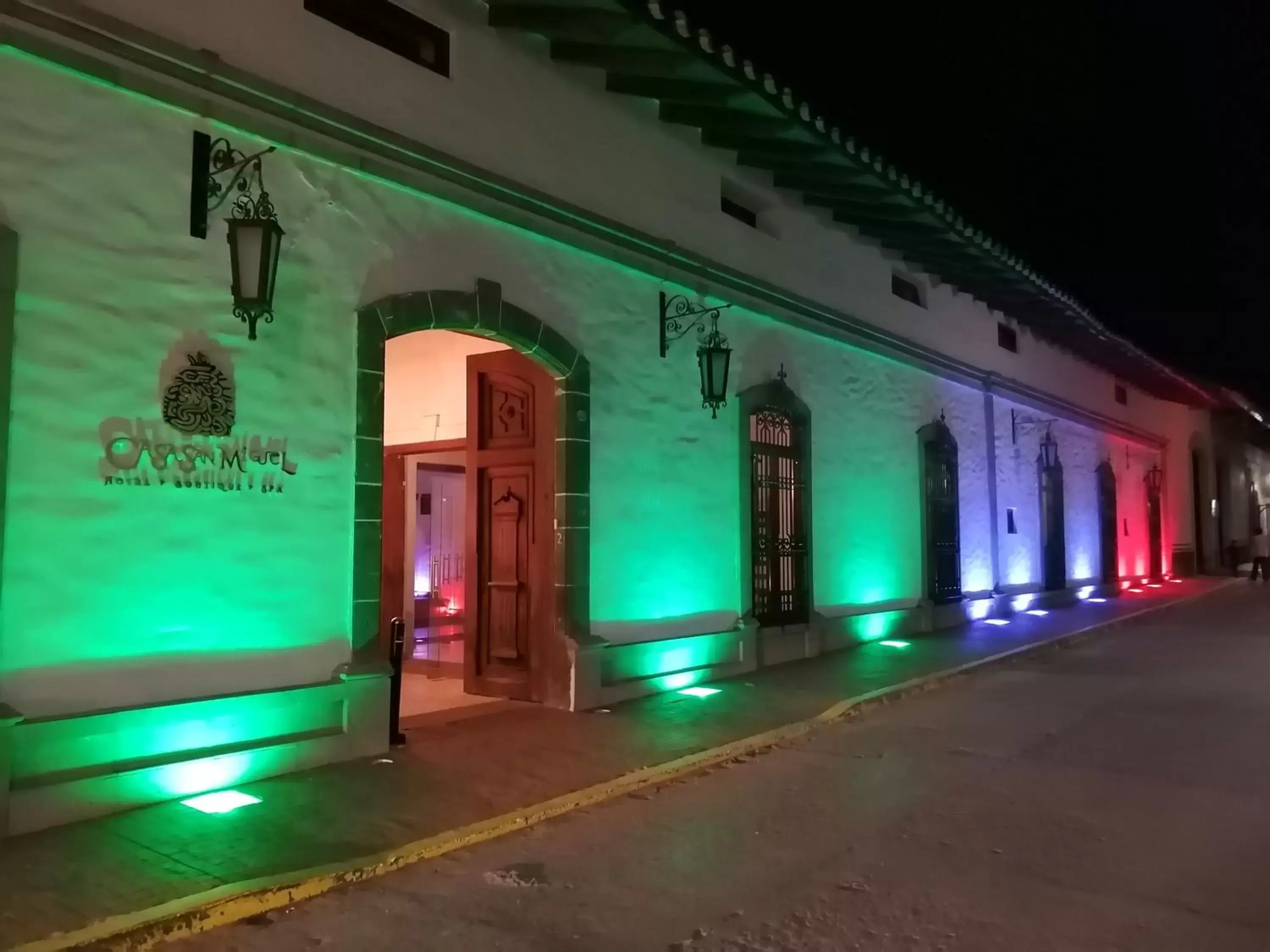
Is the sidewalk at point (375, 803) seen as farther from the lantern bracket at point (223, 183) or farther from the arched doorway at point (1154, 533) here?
the arched doorway at point (1154, 533)

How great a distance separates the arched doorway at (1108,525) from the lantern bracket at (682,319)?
606 inches

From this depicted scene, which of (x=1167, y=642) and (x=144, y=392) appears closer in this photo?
(x=144, y=392)

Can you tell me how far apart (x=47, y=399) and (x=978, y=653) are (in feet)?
33.5

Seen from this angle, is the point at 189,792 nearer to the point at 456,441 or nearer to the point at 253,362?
the point at 253,362

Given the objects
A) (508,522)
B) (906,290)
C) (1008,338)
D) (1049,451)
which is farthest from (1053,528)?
(508,522)

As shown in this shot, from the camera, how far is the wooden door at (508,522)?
27.2ft

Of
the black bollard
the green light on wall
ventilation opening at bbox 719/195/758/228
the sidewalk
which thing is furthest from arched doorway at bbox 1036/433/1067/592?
the black bollard

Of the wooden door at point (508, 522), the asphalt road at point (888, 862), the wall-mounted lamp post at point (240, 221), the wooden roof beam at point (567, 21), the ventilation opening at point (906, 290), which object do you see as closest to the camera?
the asphalt road at point (888, 862)

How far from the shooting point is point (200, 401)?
5.63m

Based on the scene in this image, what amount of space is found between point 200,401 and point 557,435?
3219 mm

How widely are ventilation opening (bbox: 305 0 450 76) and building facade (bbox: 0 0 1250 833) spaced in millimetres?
29

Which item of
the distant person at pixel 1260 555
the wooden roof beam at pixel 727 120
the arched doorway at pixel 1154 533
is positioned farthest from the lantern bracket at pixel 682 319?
the distant person at pixel 1260 555

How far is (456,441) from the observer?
995 centimetres

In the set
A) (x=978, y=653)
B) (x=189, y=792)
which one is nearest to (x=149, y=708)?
(x=189, y=792)
